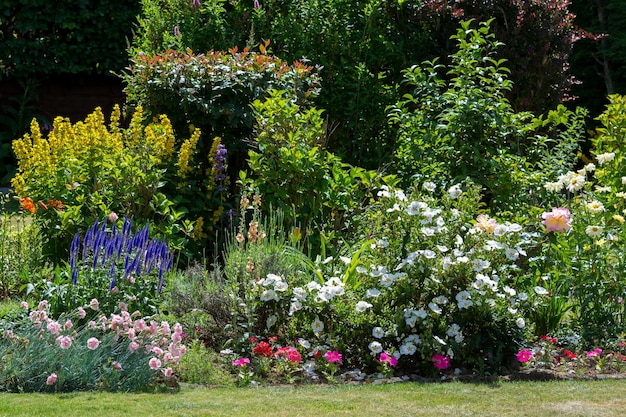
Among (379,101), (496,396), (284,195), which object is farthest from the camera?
(379,101)

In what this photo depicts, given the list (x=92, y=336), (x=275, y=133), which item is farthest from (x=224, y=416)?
(x=275, y=133)

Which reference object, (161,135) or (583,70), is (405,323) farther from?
(583,70)

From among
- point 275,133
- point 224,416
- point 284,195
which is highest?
point 275,133

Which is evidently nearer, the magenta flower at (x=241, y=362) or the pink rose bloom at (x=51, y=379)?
the pink rose bloom at (x=51, y=379)

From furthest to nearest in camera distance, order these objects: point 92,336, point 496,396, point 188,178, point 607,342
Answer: point 188,178 → point 607,342 → point 92,336 → point 496,396

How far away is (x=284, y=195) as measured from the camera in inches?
266

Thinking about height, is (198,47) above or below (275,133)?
above

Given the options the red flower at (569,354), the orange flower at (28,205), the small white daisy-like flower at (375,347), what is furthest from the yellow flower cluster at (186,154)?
the red flower at (569,354)

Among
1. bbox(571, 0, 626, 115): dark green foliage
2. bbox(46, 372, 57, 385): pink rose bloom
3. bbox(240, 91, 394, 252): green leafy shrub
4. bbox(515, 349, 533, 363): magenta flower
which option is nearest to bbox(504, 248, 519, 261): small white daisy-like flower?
bbox(515, 349, 533, 363): magenta flower

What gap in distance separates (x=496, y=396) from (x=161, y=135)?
365 centimetres

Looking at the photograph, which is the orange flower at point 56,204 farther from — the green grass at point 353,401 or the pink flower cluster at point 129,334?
the green grass at point 353,401

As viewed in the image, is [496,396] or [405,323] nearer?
[496,396]

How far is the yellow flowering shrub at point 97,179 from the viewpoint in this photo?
22.1ft

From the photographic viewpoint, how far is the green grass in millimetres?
4113
